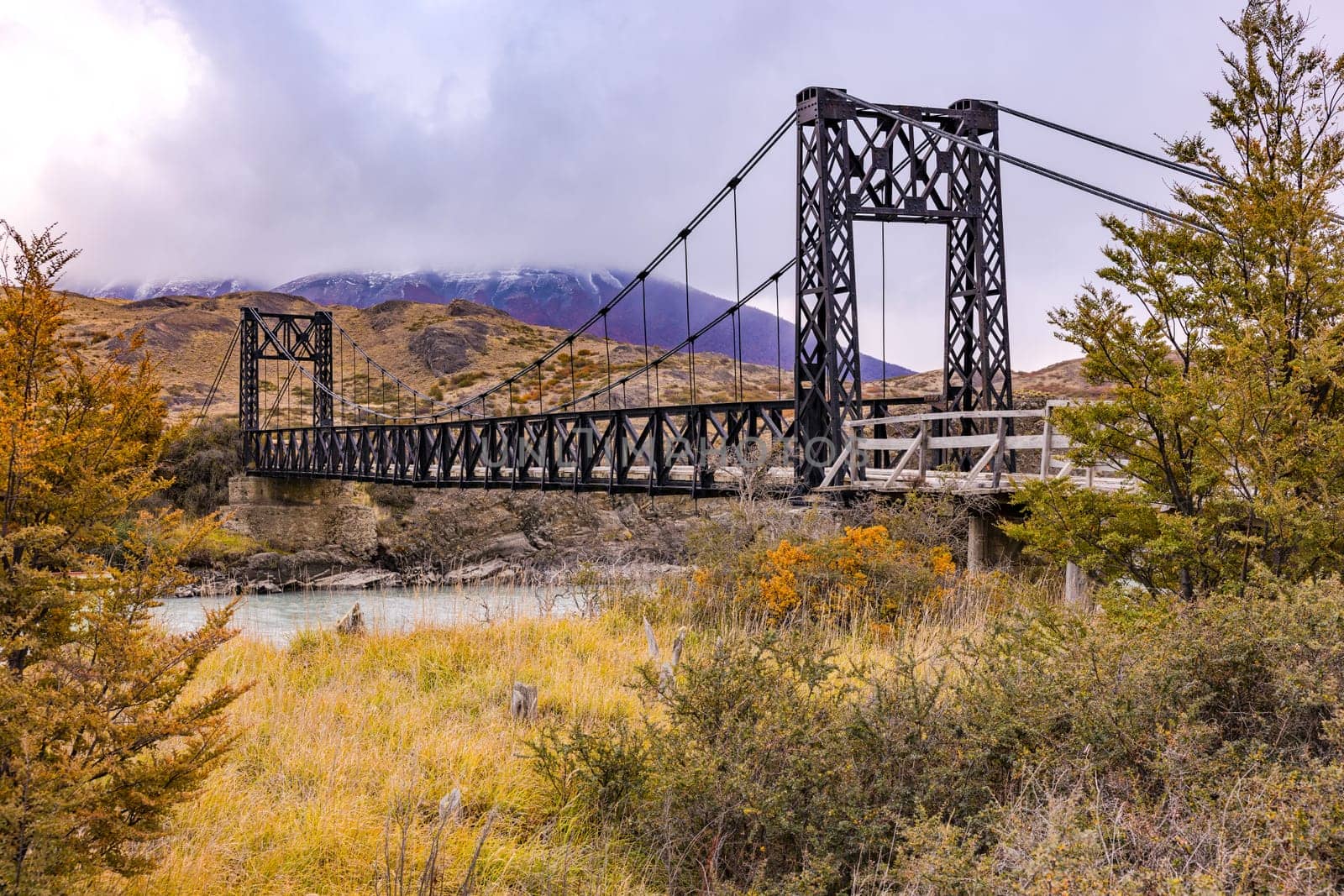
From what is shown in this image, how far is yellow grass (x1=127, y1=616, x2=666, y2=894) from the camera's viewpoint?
123 inches

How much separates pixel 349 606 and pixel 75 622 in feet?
50.8

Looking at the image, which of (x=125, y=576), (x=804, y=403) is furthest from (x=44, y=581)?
(x=804, y=403)

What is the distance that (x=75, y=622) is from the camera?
282 cm

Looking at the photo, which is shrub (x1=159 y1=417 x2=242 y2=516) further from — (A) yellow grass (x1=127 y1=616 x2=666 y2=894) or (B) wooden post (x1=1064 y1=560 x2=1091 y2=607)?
(B) wooden post (x1=1064 y1=560 x2=1091 y2=607)

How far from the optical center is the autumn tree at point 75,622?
2316 mm

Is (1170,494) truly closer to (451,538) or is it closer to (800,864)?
(800,864)

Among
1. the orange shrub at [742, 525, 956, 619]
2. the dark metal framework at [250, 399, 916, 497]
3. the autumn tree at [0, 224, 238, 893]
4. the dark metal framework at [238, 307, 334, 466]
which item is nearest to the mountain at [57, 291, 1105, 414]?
the dark metal framework at [238, 307, 334, 466]

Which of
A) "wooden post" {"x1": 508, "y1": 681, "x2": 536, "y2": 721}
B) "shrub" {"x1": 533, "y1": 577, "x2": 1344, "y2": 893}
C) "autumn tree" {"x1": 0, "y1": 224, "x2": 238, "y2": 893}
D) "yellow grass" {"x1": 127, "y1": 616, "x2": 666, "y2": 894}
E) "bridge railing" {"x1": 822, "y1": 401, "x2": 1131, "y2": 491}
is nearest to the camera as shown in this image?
"autumn tree" {"x1": 0, "y1": 224, "x2": 238, "y2": 893}

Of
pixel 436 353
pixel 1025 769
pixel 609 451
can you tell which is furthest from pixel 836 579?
pixel 436 353

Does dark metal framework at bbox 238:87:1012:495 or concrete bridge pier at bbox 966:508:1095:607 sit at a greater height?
dark metal framework at bbox 238:87:1012:495

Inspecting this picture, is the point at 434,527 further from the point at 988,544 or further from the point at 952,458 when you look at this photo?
the point at 988,544

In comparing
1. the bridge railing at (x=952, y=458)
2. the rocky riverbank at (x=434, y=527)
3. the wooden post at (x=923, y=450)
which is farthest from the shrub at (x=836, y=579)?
the rocky riverbank at (x=434, y=527)

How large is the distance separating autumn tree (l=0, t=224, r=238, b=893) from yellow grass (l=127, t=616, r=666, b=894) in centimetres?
31

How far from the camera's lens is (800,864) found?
330 centimetres
